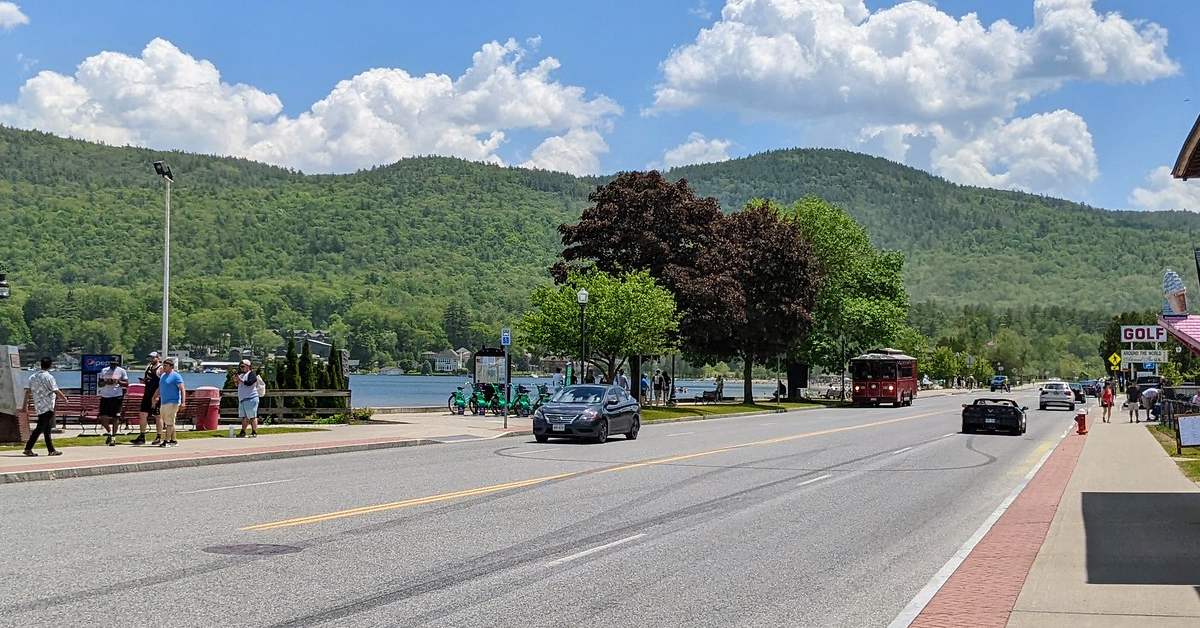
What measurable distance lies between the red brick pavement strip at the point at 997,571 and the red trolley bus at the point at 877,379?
185ft

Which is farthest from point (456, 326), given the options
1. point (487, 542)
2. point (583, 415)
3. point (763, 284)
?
point (487, 542)

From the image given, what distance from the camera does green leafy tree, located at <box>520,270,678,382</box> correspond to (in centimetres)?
4725

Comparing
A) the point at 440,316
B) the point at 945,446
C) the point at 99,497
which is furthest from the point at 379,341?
the point at 99,497

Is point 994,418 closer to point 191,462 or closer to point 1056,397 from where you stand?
point 191,462

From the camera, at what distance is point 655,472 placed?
70.4ft

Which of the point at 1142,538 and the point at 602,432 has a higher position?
the point at 602,432

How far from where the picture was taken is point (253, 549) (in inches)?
456

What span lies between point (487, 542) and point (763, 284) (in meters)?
55.4

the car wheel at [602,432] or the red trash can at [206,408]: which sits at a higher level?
the red trash can at [206,408]

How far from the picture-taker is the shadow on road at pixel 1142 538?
10.9m

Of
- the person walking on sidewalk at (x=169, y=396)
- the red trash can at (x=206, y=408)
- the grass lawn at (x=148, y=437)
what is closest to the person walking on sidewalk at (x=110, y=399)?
the grass lawn at (x=148, y=437)

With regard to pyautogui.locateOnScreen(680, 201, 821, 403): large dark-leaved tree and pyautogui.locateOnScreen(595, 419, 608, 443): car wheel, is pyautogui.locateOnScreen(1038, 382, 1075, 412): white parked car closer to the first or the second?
pyautogui.locateOnScreen(680, 201, 821, 403): large dark-leaved tree

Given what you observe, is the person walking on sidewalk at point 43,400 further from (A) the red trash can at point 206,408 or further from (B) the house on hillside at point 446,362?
(B) the house on hillside at point 446,362

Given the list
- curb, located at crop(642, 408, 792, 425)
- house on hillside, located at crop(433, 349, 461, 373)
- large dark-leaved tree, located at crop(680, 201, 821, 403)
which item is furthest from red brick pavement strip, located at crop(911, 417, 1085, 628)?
house on hillside, located at crop(433, 349, 461, 373)
